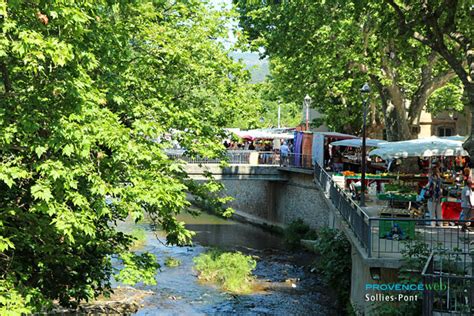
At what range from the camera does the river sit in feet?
65.6

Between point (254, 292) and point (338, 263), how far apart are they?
4.75 meters

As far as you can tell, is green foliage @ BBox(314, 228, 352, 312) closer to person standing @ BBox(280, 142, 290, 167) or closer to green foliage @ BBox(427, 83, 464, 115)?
person standing @ BBox(280, 142, 290, 167)

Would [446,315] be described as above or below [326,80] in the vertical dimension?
below

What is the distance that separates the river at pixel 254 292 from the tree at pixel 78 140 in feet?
12.0

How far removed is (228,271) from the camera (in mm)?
23375

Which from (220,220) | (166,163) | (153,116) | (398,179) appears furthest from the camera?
(220,220)

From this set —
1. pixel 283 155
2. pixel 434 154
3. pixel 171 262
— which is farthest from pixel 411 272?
pixel 283 155

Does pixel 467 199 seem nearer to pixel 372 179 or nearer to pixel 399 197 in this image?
pixel 399 197

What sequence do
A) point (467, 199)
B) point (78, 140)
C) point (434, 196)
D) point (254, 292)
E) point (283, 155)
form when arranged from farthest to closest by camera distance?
1. point (283, 155)
2. point (254, 292)
3. point (434, 196)
4. point (467, 199)
5. point (78, 140)

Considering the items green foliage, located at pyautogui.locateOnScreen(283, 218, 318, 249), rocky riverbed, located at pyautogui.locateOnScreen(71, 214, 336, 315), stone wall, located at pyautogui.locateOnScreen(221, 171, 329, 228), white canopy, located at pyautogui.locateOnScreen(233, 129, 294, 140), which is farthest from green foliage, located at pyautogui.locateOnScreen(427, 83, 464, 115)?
rocky riverbed, located at pyautogui.locateOnScreen(71, 214, 336, 315)

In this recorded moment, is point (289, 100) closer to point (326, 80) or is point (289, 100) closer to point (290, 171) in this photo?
point (290, 171)

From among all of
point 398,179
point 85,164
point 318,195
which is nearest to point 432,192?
point 398,179

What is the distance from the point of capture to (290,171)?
36.0m

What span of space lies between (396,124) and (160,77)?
689 inches
